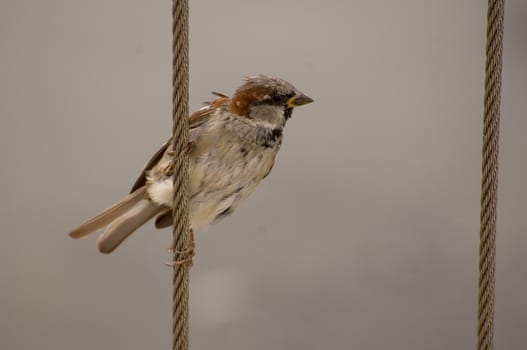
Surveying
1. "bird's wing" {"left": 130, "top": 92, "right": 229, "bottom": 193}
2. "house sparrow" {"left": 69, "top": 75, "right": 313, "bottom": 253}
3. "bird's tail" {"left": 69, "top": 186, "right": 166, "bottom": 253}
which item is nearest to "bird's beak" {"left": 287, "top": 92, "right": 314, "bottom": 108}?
"house sparrow" {"left": 69, "top": 75, "right": 313, "bottom": 253}

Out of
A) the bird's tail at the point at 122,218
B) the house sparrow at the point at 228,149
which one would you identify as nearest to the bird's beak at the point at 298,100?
the house sparrow at the point at 228,149

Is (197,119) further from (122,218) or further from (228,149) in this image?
(122,218)

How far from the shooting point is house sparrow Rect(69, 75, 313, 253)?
1.49 m

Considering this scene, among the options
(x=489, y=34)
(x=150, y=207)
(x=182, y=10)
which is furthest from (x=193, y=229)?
(x=489, y=34)

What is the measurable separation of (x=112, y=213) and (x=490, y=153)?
38.6 inches

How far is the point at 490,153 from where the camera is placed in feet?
3.75

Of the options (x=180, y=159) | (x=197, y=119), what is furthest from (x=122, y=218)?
(x=180, y=159)

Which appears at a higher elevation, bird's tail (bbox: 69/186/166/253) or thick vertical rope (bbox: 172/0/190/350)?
thick vertical rope (bbox: 172/0/190/350)

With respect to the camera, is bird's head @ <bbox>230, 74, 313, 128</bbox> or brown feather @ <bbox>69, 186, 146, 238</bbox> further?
brown feather @ <bbox>69, 186, 146, 238</bbox>

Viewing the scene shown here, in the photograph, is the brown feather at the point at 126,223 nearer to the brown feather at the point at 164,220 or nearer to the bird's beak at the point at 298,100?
the brown feather at the point at 164,220

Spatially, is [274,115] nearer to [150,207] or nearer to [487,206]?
[150,207]

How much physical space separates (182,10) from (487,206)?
2.04 feet

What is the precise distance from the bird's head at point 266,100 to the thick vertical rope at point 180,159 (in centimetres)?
44

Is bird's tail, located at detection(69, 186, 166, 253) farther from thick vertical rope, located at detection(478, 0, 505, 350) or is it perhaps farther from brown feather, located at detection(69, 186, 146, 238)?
thick vertical rope, located at detection(478, 0, 505, 350)
